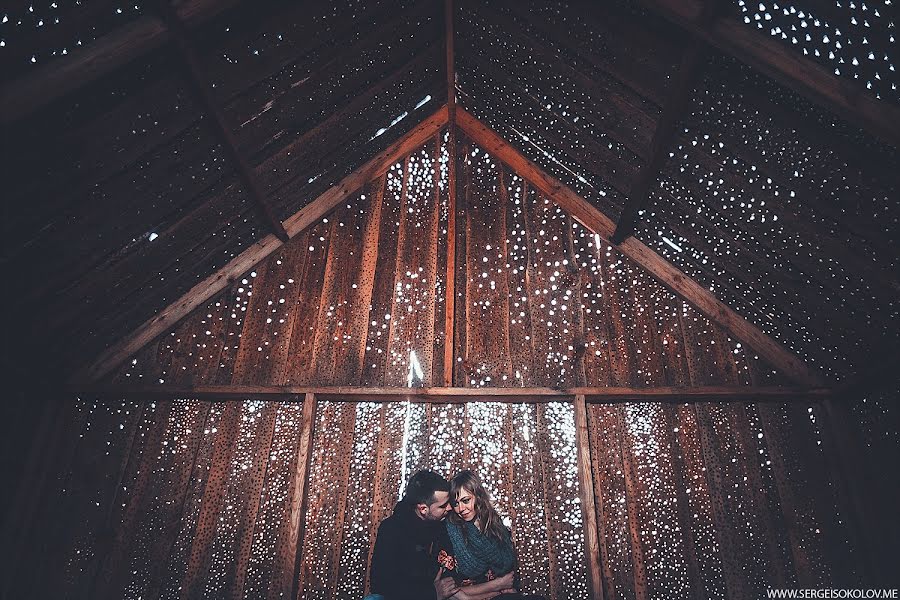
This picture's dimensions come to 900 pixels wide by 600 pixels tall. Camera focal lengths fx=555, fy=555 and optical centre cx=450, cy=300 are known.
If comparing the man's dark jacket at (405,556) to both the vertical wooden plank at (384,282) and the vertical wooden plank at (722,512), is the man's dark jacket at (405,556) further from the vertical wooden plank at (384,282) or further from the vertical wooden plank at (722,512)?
the vertical wooden plank at (722,512)

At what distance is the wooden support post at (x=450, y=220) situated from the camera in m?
4.00

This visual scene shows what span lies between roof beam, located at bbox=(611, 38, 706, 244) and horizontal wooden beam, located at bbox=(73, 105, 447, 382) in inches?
73.0

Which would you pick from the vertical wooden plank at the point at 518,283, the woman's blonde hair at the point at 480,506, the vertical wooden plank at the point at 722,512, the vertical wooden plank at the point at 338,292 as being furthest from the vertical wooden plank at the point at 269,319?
the vertical wooden plank at the point at 722,512

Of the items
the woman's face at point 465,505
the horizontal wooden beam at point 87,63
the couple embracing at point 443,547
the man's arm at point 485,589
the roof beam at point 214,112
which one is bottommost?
the man's arm at point 485,589

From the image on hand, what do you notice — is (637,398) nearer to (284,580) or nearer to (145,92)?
(284,580)

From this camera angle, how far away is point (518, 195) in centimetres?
466

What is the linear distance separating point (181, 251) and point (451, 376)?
2.06 meters

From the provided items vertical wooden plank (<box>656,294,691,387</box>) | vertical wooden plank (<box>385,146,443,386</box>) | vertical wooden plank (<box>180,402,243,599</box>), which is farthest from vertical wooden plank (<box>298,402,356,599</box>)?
vertical wooden plank (<box>656,294,691,387</box>)

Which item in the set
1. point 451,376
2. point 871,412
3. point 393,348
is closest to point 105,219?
point 393,348

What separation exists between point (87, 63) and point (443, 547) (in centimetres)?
303

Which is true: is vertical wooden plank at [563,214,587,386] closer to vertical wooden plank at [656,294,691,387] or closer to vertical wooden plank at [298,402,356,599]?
vertical wooden plank at [656,294,691,387]

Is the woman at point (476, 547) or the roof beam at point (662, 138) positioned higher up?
the roof beam at point (662, 138)

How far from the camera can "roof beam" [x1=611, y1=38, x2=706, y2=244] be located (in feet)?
9.21

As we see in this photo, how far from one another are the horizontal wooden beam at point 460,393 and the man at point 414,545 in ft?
1.88
